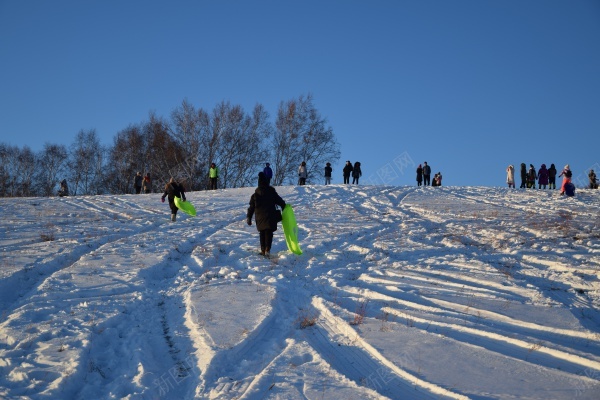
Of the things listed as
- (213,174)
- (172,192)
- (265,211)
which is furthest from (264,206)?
(213,174)

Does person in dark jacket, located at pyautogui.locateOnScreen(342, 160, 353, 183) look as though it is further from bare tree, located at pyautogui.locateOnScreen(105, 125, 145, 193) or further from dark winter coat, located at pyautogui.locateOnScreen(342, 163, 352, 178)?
bare tree, located at pyautogui.locateOnScreen(105, 125, 145, 193)

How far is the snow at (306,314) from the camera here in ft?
13.6

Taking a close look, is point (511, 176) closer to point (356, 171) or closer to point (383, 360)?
point (356, 171)

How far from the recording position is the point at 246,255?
1041cm

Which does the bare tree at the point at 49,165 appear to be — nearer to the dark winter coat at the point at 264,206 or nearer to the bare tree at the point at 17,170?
the bare tree at the point at 17,170

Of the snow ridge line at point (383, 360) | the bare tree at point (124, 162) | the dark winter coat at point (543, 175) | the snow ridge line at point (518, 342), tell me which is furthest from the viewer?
the bare tree at point (124, 162)

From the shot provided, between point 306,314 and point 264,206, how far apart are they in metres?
4.28

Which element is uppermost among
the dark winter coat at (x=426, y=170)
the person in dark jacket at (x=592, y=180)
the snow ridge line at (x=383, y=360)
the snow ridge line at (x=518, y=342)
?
the dark winter coat at (x=426, y=170)

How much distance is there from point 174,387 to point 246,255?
6277 millimetres

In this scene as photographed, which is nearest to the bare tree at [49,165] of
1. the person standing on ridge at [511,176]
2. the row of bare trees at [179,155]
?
the row of bare trees at [179,155]

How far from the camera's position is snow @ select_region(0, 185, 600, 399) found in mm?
4160

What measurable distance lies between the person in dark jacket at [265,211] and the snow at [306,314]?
21.4 inches

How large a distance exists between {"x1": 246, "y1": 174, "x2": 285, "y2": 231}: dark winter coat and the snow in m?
0.87

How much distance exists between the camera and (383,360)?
4.58m
